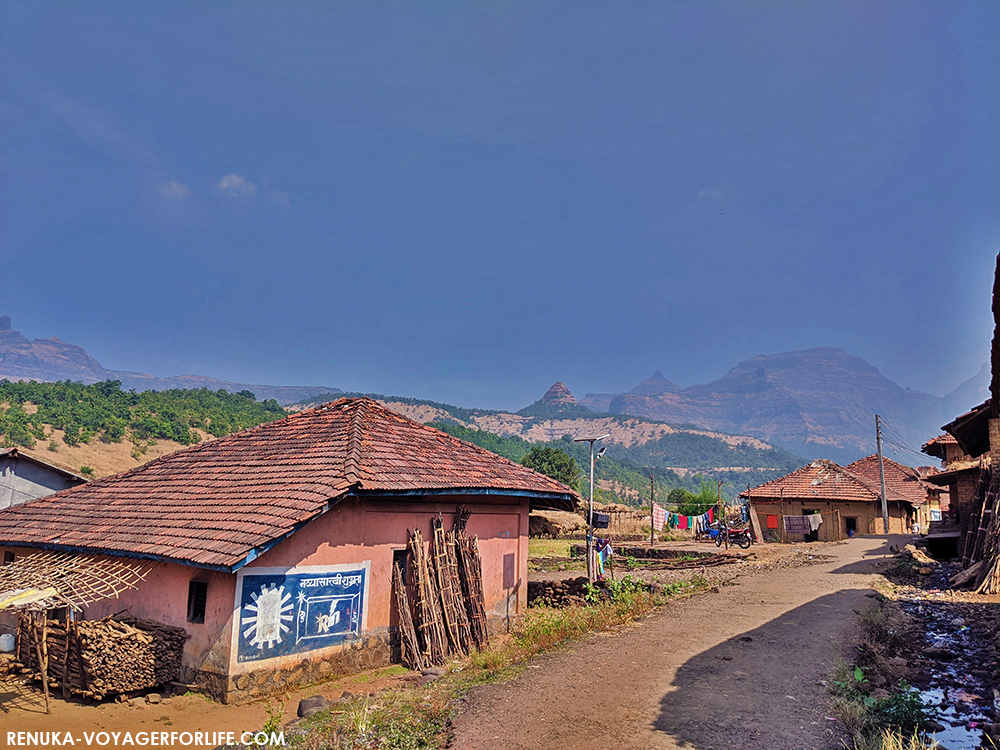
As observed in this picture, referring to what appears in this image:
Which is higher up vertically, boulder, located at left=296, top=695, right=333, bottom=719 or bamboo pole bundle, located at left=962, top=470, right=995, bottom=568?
bamboo pole bundle, located at left=962, top=470, right=995, bottom=568

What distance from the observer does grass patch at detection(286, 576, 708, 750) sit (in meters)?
7.20

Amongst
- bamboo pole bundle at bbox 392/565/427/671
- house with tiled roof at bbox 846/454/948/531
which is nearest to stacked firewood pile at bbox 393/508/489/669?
bamboo pole bundle at bbox 392/565/427/671

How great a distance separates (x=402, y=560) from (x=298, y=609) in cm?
239

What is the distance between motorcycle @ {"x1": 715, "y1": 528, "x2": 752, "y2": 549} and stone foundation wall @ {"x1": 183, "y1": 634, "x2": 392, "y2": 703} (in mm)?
27304

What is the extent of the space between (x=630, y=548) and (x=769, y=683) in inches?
1022

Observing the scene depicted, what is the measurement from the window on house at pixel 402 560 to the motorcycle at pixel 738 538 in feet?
87.2

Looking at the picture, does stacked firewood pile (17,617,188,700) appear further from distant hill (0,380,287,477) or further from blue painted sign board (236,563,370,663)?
distant hill (0,380,287,477)

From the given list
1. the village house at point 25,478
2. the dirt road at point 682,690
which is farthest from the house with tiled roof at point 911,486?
the village house at point 25,478

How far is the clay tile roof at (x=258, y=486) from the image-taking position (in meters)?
9.60

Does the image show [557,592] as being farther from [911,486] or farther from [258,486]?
[911,486]

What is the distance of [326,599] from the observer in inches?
401

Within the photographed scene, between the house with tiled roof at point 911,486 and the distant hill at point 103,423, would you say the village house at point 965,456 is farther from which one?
the distant hill at point 103,423

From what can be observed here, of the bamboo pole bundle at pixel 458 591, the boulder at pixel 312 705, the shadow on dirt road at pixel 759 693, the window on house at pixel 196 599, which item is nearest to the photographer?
the shadow on dirt road at pixel 759 693

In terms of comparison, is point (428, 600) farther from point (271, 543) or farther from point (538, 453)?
point (538, 453)
